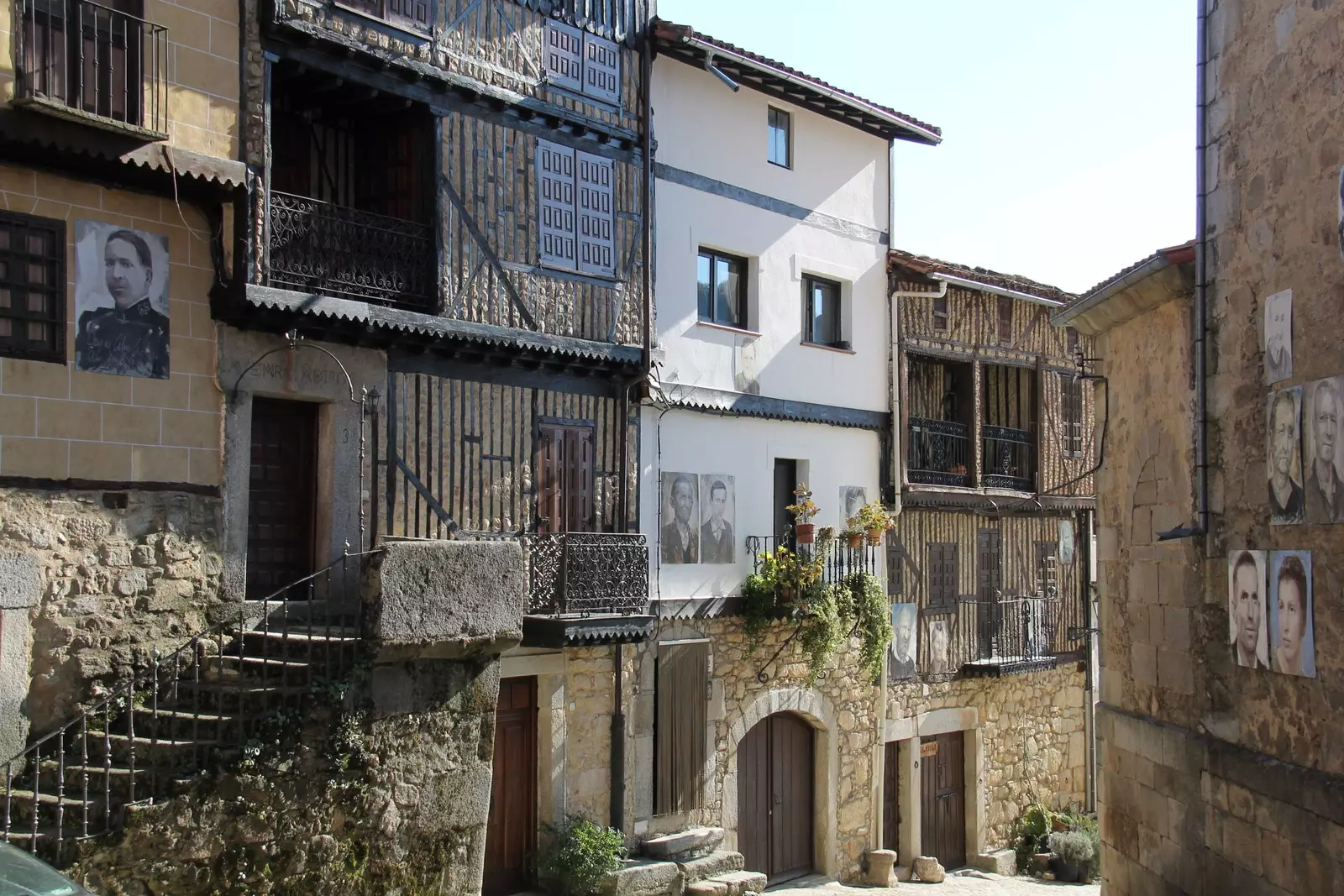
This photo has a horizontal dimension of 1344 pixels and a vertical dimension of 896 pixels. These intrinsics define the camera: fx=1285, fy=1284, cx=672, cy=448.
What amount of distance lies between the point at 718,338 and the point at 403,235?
433cm

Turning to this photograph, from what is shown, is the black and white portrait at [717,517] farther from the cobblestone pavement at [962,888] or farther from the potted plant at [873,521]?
the cobblestone pavement at [962,888]

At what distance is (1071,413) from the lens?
20.0 metres

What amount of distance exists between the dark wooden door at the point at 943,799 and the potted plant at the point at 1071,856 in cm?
126

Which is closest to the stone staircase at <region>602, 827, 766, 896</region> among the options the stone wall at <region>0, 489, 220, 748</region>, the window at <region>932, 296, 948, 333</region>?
the stone wall at <region>0, 489, 220, 748</region>

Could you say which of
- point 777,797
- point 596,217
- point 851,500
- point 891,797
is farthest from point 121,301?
point 891,797

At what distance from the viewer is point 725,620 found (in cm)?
1472

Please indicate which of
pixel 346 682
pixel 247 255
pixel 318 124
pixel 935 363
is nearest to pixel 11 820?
pixel 346 682

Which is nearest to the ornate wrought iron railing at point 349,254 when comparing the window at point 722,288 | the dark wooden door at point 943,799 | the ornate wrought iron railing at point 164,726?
the ornate wrought iron railing at point 164,726

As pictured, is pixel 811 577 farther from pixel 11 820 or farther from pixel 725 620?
pixel 11 820

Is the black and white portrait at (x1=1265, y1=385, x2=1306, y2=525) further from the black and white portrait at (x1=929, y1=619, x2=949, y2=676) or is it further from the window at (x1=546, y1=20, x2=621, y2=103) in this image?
the black and white portrait at (x1=929, y1=619, x2=949, y2=676)

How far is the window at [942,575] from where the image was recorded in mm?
17562

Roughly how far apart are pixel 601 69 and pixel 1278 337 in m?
7.38

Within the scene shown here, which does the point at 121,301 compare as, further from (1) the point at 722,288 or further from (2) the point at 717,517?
(1) the point at 722,288

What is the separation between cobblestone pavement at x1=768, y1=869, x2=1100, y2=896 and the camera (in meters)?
15.2
